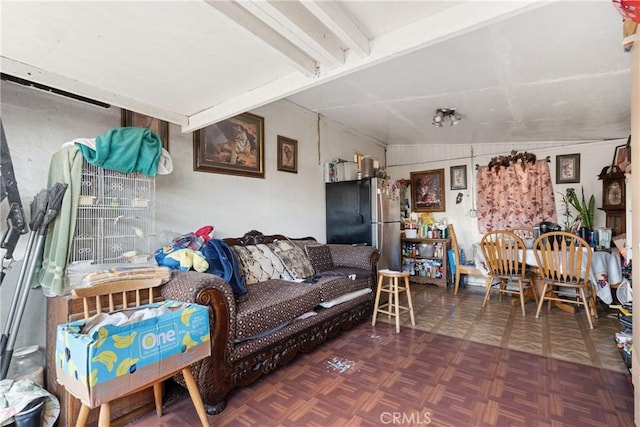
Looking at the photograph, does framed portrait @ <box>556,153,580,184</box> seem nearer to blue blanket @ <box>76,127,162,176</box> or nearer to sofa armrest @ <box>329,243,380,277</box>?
sofa armrest @ <box>329,243,380,277</box>

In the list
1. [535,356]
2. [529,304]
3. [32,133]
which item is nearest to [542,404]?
[535,356]

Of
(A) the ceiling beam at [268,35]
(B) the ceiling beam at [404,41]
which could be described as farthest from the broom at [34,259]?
(A) the ceiling beam at [268,35]

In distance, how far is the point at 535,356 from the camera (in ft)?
7.75

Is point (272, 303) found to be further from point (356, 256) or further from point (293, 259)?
point (356, 256)

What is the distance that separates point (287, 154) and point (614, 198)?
412 centimetres

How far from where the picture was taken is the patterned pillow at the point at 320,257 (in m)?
3.27

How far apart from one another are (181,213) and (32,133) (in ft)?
3.53

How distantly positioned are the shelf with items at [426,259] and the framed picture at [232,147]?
307 cm

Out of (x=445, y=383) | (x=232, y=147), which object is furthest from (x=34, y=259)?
(x=445, y=383)

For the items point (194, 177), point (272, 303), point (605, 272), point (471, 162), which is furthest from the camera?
point (471, 162)

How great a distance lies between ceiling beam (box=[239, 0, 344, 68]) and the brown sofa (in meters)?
1.38

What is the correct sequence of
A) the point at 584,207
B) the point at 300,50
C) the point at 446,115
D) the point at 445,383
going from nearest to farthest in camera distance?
the point at 300,50
the point at 445,383
the point at 446,115
the point at 584,207

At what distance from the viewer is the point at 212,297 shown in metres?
1.69

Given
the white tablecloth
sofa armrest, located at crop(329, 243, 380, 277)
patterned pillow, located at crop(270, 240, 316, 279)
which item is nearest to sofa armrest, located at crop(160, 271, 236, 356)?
patterned pillow, located at crop(270, 240, 316, 279)
